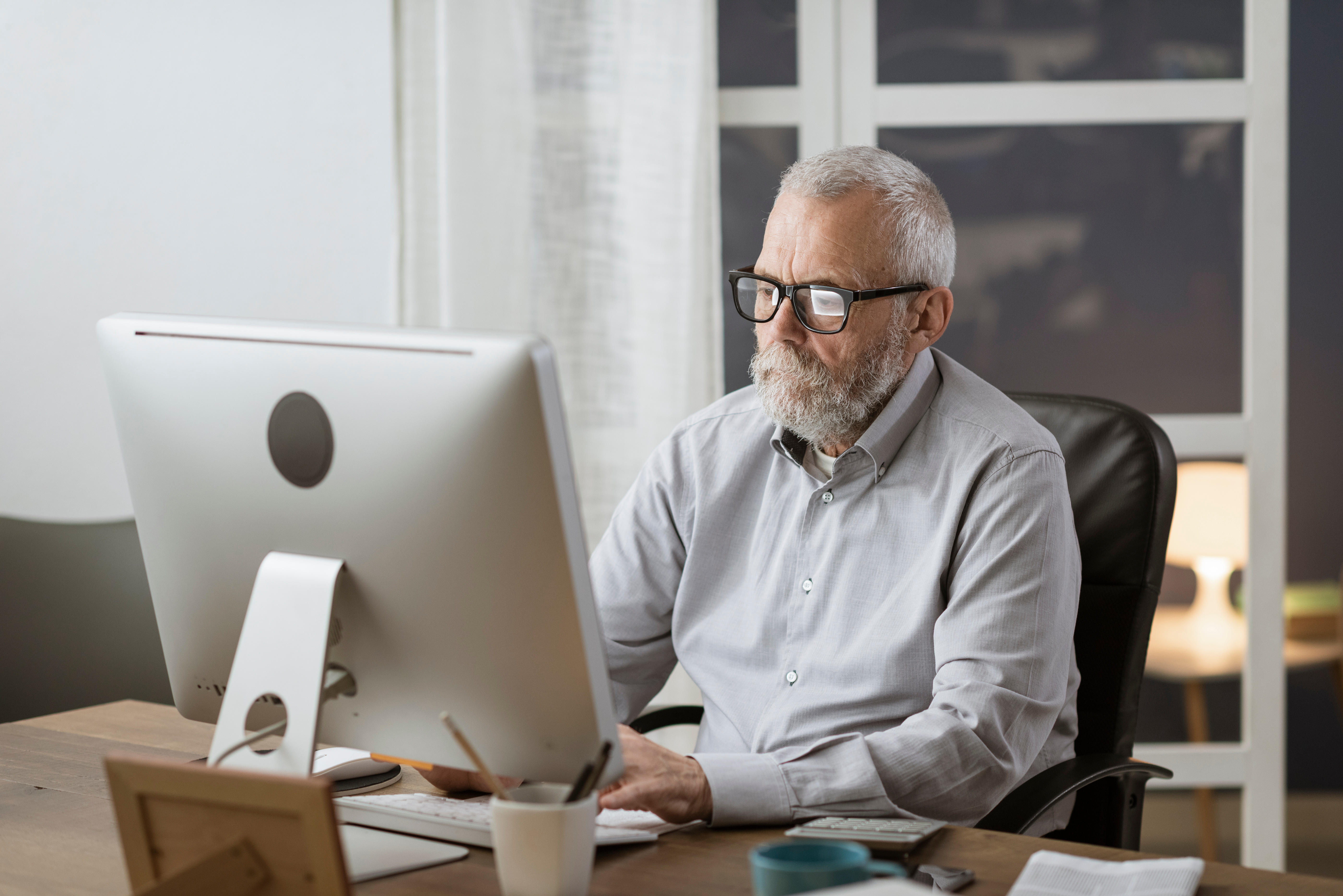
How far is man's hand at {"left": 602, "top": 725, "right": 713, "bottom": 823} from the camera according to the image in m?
1.01

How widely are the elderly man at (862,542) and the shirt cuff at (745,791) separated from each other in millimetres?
86

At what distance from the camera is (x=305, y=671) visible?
88 centimetres

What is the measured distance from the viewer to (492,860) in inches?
37.7

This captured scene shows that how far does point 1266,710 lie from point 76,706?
244 cm

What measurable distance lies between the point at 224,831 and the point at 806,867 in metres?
0.37

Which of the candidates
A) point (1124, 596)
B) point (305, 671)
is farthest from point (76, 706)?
point (1124, 596)

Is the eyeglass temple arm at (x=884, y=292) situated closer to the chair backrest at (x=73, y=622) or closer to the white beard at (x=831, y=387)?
the white beard at (x=831, y=387)

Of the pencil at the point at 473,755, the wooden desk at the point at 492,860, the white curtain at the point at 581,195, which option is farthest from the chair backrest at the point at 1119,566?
the white curtain at the point at 581,195

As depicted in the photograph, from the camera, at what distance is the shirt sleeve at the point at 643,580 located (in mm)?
1577

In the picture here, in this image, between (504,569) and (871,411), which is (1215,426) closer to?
(871,411)

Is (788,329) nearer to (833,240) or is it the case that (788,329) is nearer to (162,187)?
(833,240)

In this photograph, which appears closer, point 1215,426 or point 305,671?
point 305,671

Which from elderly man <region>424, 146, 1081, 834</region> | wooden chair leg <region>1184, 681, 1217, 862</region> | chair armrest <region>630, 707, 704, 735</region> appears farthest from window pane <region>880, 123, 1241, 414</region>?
chair armrest <region>630, 707, 704, 735</region>

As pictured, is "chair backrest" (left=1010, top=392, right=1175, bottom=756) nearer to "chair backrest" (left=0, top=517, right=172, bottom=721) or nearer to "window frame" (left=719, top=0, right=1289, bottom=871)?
"window frame" (left=719, top=0, right=1289, bottom=871)
